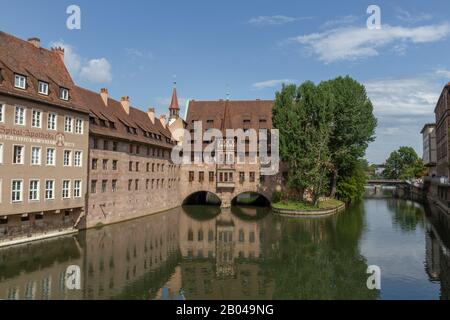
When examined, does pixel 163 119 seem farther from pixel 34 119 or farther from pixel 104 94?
pixel 34 119

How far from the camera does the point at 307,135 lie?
56688 millimetres

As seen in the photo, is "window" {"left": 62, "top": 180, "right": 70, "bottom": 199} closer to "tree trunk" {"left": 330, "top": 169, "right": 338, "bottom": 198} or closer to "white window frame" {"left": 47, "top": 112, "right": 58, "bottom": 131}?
"white window frame" {"left": 47, "top": 112, "right": 58, "bottom": 131}

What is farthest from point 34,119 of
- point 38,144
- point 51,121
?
point 38,144

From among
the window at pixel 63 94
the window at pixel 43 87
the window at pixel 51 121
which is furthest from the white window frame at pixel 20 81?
the window at pixel 63 94

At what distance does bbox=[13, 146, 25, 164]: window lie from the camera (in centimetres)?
2977

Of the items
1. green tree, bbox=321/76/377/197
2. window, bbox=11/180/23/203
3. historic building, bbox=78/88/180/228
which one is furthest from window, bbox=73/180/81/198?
green tree, bbox=321/76/377/197

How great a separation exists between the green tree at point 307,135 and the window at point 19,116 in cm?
3613

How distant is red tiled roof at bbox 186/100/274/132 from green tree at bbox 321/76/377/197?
12945mm

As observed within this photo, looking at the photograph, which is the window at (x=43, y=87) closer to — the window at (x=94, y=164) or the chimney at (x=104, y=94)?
the window at (x=94, y=164)

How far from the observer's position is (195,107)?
7412cm

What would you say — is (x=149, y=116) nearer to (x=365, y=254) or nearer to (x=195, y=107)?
(x=195, y=107)

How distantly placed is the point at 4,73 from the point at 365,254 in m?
29.8
